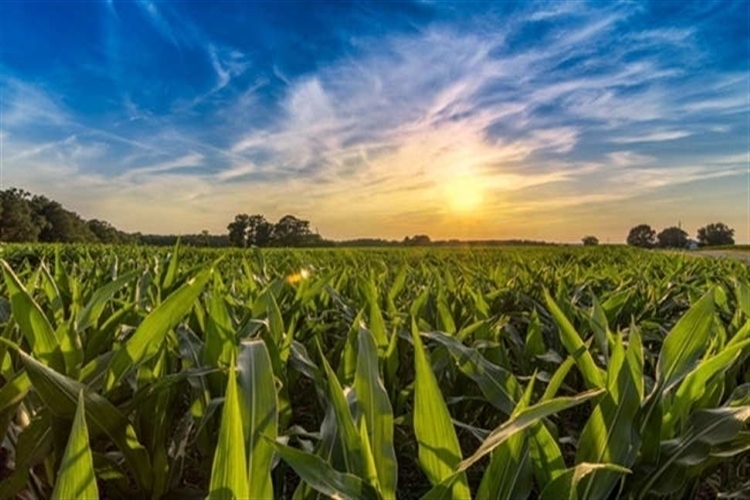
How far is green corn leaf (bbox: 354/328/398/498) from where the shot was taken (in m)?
0.86

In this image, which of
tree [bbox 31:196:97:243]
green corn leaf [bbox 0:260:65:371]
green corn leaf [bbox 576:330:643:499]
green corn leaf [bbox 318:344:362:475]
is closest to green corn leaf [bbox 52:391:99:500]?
green corn leaf [bbox 318:344:362:475]

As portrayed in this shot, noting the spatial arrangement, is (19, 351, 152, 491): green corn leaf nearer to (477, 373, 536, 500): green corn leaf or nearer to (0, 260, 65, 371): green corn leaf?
(0, 260, 65, 371): green corn leaf

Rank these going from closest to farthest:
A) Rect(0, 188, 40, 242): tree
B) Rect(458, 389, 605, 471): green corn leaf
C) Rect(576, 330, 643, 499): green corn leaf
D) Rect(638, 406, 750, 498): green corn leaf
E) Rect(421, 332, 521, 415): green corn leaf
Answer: Rect(458, 389, 605, 471): green corn leaf, Rect(576, 330, 643, 499): green corn leaf, Rect(638, 406, 750, 498): green corn leaf, Rect(421, 332, 521, 415): green corn leaf, Rect(0, 188, 40, 242): tree

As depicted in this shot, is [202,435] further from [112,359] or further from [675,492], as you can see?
[675,492]

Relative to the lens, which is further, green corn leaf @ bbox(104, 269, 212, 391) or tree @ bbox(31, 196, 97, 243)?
tree @ bbox(31, 196, 97, 243)

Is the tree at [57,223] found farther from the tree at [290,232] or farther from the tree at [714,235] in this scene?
the tree at [714,235]

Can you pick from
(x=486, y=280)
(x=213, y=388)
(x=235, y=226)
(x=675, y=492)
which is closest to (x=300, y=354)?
(x=213, y=388)

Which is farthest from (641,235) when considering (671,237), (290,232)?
(290,232)

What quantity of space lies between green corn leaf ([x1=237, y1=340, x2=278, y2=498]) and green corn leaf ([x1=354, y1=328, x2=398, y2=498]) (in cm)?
14

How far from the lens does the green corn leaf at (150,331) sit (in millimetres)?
1147

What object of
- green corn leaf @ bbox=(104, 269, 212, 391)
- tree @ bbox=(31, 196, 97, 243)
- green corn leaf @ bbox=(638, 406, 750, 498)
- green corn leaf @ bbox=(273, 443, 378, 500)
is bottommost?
green corn leaf @ bbox=(638, 406, 750, 498)

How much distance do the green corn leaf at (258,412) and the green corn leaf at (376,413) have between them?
145 millimetres

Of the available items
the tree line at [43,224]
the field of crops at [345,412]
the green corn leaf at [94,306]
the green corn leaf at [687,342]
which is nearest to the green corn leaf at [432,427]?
the field of crops at [345,412]

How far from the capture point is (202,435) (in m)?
1.24
